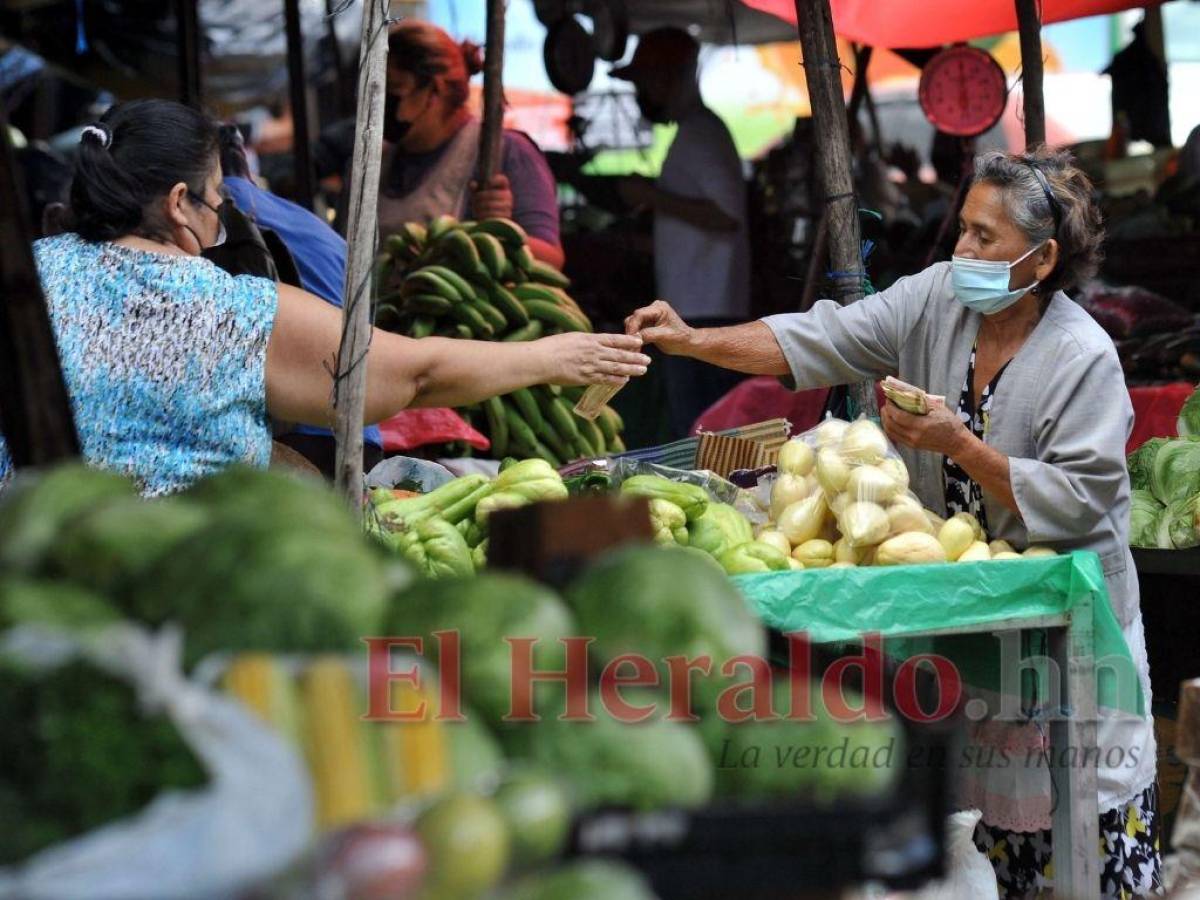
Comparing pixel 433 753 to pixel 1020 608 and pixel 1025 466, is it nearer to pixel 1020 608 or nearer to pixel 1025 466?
pixel 1020 608

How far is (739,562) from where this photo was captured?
2.98 metres

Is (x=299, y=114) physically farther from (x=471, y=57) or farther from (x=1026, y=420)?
(x=1026, y=420)

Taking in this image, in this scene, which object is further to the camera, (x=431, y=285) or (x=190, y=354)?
(x=431, y=285)

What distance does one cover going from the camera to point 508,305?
474 centimetres

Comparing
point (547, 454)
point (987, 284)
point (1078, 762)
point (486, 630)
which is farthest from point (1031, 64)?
point (486, 630)

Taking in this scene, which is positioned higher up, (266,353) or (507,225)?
(507,225)

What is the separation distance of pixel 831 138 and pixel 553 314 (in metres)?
1.09

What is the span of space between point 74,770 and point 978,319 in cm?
256

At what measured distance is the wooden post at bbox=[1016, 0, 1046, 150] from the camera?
217 inches

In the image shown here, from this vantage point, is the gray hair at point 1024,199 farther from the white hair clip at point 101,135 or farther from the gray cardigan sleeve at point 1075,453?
the white hair clip at point 101,135

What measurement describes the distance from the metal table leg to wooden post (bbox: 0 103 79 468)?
1.88 m

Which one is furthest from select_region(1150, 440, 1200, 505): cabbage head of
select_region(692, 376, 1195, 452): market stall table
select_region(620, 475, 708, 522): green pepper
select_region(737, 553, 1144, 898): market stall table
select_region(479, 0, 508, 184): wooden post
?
select_region(479, 0, 508, 184): wooden post

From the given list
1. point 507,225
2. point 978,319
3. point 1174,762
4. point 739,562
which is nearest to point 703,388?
point 507,225

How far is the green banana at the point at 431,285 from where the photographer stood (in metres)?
4.63
